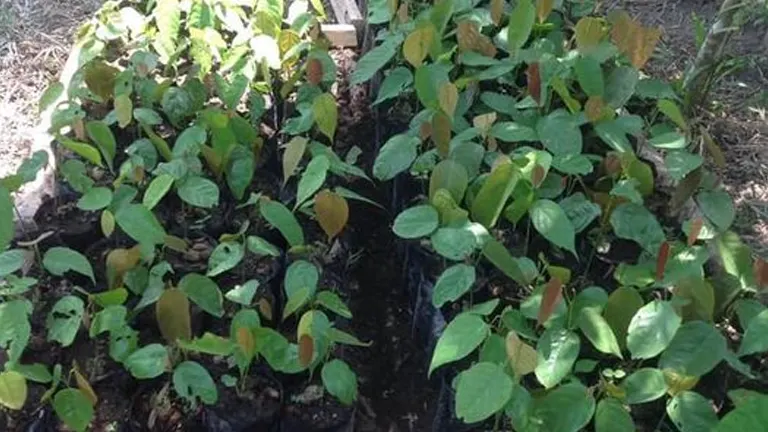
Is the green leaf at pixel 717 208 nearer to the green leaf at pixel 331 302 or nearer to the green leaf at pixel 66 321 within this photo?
the green leaf at pixel 331 302

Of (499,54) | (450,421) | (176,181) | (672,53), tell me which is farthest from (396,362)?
(672,53)

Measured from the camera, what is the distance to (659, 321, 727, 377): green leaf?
→ 1307mm

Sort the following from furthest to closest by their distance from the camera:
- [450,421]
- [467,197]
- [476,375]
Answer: [467,197] < [450,421] < [476,375]

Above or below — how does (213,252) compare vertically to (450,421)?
above

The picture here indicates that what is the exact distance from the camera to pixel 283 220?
163 centimetres

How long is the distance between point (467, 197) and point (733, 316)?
48 cm

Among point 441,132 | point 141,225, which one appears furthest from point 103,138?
point 441,132

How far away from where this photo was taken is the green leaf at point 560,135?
5.42 ft

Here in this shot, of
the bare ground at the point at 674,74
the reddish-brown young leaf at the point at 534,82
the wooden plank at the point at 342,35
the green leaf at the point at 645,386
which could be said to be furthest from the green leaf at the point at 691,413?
the wooden plank at the point at 342,35

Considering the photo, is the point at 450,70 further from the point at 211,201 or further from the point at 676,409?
the point at 676,409

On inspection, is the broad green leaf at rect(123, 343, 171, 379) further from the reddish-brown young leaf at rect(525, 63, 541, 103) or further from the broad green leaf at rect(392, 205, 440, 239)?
the reddish-brown young leaf at rect(525, 63, 541, 103)

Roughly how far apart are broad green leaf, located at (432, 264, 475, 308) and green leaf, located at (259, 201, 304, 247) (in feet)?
0.99

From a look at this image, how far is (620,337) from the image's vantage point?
1.40m

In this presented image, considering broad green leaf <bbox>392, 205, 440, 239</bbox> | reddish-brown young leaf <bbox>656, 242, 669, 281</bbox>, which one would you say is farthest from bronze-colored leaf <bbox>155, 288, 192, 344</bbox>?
reddish-brown young leaf <bbox>656, 242, 669, 281</bbox>
